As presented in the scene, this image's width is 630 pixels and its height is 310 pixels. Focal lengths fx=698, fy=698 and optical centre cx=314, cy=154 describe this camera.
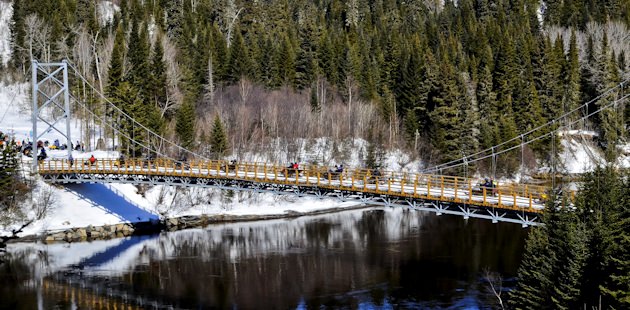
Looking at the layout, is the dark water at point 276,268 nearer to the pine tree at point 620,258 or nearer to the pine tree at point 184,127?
the pine tree at point 620,258

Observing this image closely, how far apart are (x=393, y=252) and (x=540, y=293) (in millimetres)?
16326

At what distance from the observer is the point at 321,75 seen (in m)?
83.1

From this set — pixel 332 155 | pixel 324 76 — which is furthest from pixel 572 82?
pixel 332 155

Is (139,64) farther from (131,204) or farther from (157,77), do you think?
(131,204)

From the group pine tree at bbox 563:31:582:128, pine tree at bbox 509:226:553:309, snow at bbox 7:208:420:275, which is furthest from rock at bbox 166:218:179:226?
pine tree at bbox 563:31:582:128

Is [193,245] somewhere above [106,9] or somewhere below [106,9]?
below

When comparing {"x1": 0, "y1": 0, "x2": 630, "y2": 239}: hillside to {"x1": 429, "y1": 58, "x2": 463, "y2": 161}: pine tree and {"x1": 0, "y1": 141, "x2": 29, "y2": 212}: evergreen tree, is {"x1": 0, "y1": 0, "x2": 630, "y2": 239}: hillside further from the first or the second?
{"x1": 0, "y1": 141, "x2": 29, "y2": 212}: evergreen tree

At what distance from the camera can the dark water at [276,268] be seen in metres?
33.8

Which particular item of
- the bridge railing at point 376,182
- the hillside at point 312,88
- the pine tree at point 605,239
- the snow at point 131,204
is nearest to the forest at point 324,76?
the hillside at point 312,88

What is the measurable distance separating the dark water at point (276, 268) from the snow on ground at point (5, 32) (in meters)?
60.2

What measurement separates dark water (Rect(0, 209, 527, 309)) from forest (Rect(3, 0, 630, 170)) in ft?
57.7

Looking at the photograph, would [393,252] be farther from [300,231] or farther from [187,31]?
[187,31]

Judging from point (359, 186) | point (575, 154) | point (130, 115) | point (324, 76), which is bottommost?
point (359, 186)

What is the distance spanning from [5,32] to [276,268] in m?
84.7
